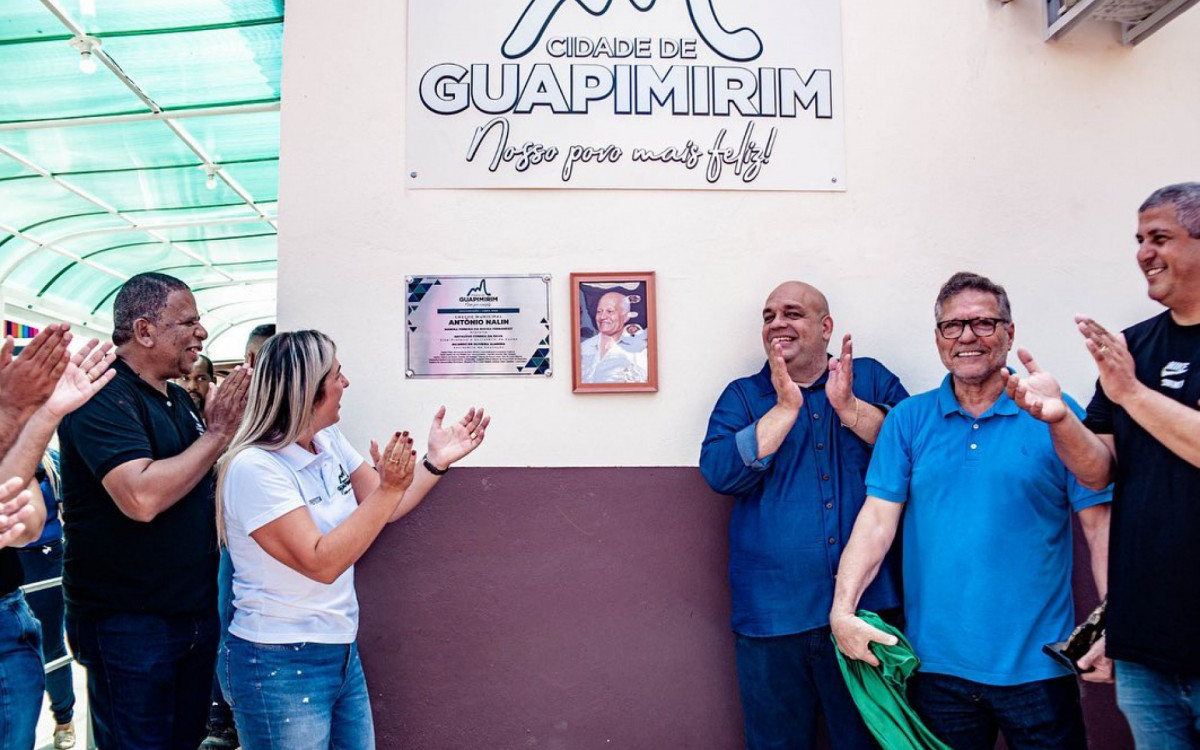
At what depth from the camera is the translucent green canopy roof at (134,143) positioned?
477 cm

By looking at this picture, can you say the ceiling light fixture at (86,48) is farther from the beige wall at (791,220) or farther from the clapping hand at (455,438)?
the clapping hand at (455,438)

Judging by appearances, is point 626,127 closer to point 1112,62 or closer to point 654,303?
point 654,303

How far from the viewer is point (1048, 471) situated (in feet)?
8.34

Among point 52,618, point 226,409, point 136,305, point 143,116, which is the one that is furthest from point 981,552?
point 143,116

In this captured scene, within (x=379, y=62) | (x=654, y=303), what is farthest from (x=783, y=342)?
(x=379, y=62)

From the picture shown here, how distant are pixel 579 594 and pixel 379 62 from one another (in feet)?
7.47

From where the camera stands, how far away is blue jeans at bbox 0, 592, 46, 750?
223 centimetres

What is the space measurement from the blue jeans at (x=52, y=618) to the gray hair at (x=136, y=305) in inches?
86.9

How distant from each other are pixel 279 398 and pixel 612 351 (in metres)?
1.32

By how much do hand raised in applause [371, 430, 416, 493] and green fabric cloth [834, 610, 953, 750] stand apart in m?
1.49

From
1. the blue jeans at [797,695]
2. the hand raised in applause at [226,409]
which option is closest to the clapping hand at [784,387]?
the blue jeans at [797,695]

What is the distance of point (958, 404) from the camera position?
8.79 ft

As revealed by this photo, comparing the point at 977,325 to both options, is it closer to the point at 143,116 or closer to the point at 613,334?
the point at 613,334

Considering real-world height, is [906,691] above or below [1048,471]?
below
